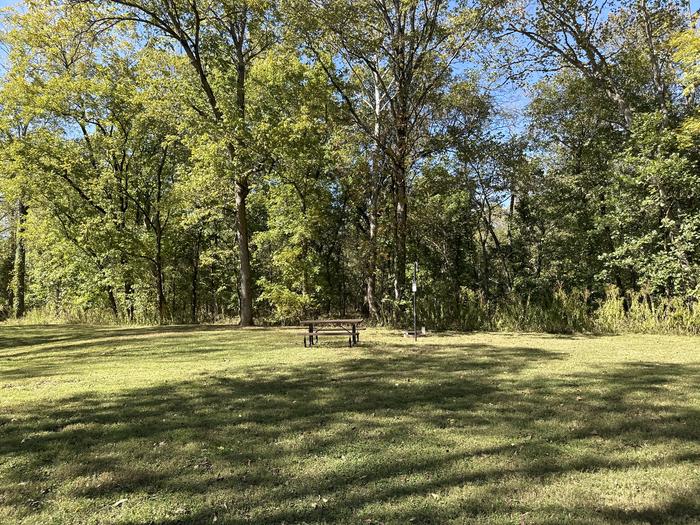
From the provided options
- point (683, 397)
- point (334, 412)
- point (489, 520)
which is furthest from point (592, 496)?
point (683, 397)

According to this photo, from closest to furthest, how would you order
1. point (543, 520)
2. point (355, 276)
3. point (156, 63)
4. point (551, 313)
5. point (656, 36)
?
point (543, 520) < point (551, 313) < point (656, 36) < point (156, 63) < point (355, 276)

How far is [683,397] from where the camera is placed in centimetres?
491

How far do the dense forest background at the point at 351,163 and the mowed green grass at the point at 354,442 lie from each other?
24.3ft

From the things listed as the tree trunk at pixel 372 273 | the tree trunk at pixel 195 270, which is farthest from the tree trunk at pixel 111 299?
Answer: the tree trunk at pixel 372 273

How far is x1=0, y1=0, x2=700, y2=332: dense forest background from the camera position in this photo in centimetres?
1295

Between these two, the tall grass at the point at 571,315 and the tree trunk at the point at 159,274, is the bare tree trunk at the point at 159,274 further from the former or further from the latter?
the tall grass at the point at 571,315

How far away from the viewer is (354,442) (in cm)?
372

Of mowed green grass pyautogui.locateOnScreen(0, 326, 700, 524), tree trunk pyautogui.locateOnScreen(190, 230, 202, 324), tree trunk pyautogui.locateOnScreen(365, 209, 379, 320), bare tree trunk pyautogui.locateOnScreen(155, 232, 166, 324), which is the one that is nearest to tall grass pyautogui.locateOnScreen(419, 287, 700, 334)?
tree trunk pyautogui.locateOnScreen(365, 209, 379, 320)

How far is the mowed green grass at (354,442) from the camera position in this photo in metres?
2.68

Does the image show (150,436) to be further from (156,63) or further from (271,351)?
(156,63)

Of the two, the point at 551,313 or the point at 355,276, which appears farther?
the point at 355,276

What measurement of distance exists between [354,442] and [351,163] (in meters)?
15.7

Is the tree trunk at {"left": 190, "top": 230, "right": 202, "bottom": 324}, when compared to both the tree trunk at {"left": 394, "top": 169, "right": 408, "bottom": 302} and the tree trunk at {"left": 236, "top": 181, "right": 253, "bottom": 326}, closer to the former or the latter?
the tree trunk at {"left": 236, "top": 181, "right": 253, "bottom": 326}

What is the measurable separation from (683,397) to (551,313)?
300 inches
